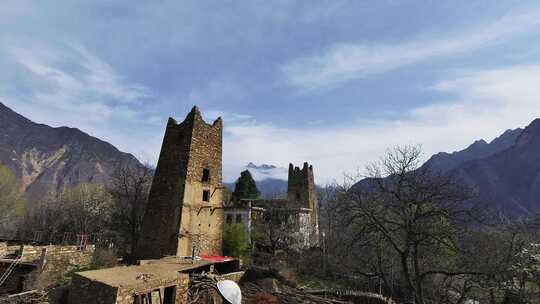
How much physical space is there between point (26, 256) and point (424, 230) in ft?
67.2

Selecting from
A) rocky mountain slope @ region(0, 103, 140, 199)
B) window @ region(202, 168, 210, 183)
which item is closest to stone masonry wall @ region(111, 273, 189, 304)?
window @ region(202, 168, 210, 183)

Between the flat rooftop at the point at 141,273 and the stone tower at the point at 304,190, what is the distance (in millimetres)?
37919

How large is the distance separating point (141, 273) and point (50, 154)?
166m

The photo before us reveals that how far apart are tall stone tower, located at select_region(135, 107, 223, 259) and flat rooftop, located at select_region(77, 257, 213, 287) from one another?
132 inches

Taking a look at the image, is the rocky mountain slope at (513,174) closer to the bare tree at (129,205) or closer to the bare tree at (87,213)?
the bare tree at (87,213)

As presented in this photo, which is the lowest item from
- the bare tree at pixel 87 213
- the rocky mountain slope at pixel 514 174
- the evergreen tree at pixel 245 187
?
the bare tree at pixel 87 213

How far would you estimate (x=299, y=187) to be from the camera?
5684 cm

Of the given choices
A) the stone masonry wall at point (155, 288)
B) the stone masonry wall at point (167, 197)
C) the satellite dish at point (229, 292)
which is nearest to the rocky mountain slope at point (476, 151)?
the stone masonry wall at point (167, 197)

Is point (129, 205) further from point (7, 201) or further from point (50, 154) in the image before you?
point (50, 154)

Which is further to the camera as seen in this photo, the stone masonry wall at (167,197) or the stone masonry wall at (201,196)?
the stone masonry wall at (201,196)

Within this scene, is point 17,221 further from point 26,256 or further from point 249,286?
point 249,286

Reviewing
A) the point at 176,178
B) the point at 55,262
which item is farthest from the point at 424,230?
the point at 55,262

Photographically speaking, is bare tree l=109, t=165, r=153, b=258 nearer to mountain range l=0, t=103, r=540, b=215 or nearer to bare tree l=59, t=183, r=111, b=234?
bare tree l=59, t=183, r=111, b=234

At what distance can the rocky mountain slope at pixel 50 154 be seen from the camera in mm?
133000
